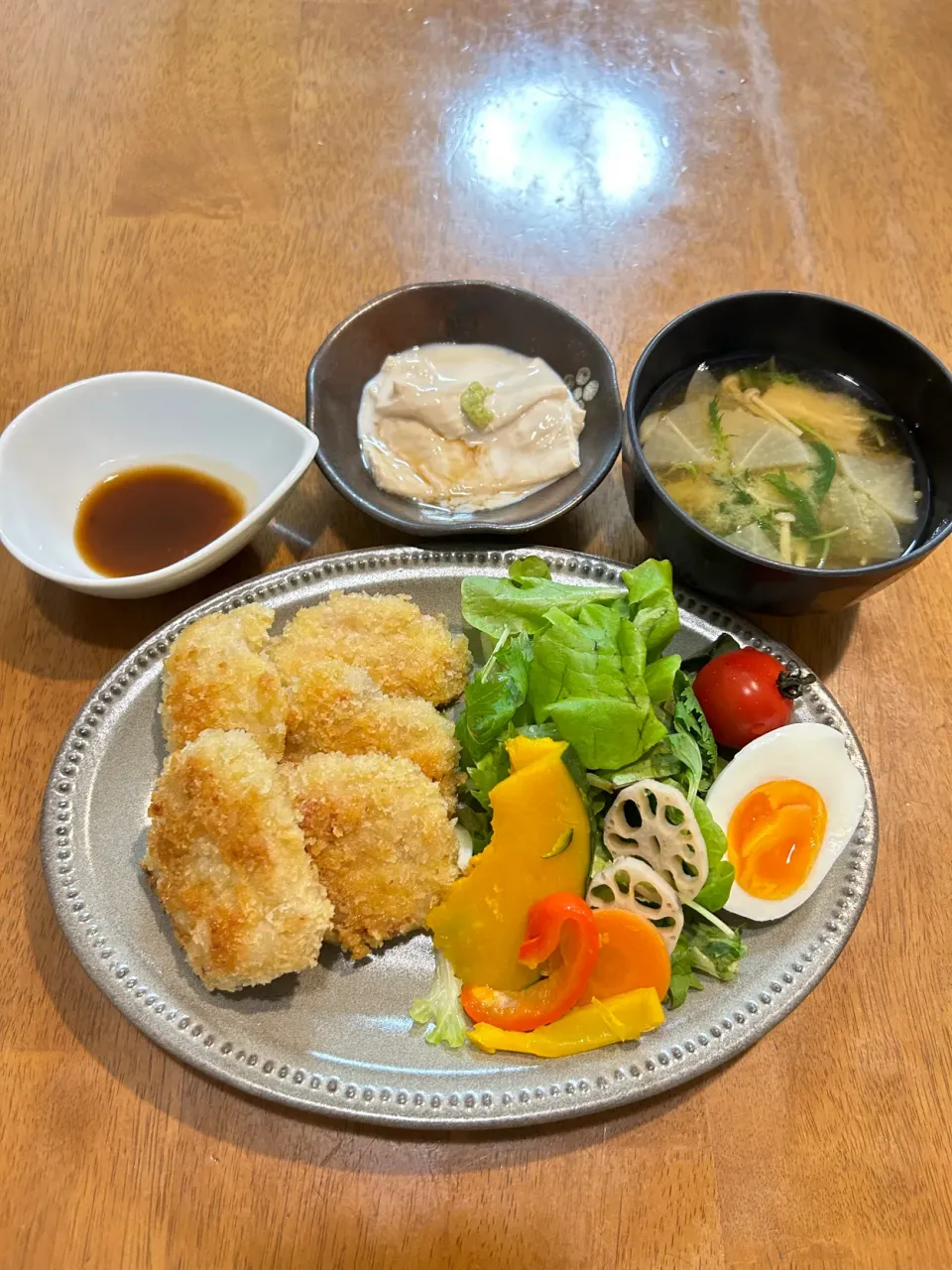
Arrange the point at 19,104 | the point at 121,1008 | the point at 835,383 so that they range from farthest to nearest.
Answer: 1. the point at 19,104
2. the point at 835,383
3. the point at 121,1008

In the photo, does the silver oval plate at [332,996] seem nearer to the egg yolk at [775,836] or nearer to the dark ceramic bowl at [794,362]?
the egg yolk at [775,836]

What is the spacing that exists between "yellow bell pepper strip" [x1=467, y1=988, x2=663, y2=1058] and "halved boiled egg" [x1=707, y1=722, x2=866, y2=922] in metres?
0.26

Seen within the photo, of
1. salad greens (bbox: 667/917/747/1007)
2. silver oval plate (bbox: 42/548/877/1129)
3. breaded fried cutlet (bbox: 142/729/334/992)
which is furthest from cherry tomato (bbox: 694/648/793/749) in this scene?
breaded fried cutlet (bbox: 142/729/334/992)

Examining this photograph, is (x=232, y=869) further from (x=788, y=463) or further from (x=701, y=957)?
(x=788, y=463)

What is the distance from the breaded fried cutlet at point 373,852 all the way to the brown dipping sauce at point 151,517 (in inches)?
29.8

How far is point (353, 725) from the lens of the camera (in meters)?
1.83

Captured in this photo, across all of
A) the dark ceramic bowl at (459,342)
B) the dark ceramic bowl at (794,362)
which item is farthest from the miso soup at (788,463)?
the dark ceramic bowl at (459,342)

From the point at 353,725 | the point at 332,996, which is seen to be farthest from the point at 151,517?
the point at 332,996

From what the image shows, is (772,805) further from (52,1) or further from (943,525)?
(52,1)

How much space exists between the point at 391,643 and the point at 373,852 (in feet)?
1.55

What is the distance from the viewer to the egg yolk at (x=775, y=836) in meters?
1.71

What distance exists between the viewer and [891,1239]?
62.0 inches

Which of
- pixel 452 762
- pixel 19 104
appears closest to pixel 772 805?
pixel 452 762

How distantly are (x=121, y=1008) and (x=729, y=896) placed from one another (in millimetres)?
1107
